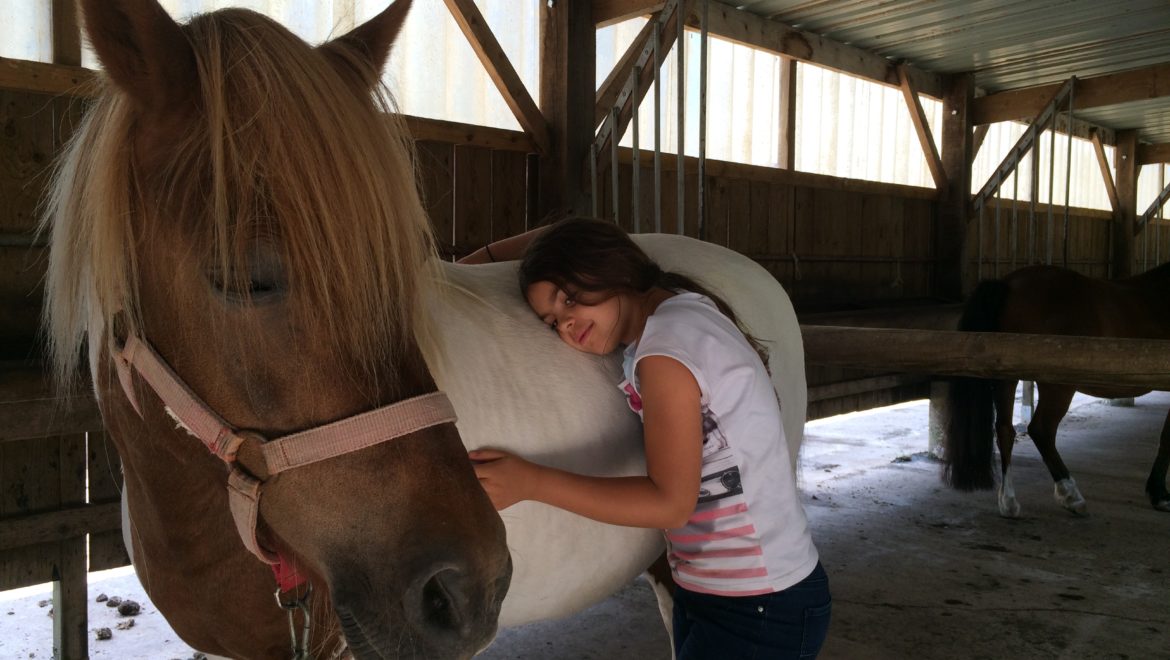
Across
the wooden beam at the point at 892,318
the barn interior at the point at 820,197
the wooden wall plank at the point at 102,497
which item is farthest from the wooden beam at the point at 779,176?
the wooden wall plank at the point at 102,497

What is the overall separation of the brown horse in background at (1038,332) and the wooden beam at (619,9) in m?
2.39

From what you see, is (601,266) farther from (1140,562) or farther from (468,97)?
Answer: (1140,562)

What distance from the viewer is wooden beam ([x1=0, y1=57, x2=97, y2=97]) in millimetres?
2604

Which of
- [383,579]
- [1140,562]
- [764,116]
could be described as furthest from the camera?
[764,116]

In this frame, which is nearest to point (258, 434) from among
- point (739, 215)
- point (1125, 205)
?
point (739, 215)

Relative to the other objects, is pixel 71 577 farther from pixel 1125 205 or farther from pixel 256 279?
pixel 1125 205

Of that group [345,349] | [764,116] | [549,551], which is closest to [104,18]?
[345,349]

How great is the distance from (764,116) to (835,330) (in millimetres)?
3774

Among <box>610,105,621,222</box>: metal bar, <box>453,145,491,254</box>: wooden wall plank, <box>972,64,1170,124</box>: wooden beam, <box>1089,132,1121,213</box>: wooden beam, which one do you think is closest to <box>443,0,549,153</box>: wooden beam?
<box>453,145,491,254</box>: wooden wall plank

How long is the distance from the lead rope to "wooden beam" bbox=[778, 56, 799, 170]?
549cm

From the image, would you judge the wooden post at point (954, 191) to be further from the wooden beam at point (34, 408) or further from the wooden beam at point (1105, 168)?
the wooden beam at point (34, 408)

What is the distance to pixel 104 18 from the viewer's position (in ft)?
2.53

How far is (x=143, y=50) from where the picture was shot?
2.60 ft

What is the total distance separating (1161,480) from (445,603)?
16.1 feet
